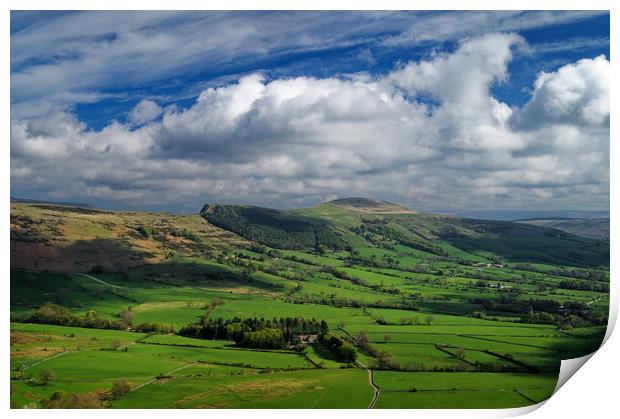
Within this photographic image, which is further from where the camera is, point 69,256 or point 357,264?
point 357,264

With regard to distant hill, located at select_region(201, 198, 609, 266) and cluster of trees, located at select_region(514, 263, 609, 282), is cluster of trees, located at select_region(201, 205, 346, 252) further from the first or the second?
cluster of trees, located at select_region(514, 263, 609, 282)

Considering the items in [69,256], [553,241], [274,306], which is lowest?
[553,241]

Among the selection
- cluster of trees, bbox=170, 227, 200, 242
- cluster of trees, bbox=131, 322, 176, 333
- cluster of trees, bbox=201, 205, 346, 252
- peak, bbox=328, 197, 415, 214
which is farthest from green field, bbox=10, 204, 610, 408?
peak, bbox=328, 197, 415, 214

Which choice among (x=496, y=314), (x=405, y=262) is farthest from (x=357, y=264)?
(x=496, y=314)

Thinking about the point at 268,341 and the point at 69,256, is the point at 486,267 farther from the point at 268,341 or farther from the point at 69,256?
the point at 69,256

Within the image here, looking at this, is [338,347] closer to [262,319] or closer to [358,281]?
[262,319]

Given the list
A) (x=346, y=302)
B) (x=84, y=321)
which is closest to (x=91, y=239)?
(x=84, y=321)
